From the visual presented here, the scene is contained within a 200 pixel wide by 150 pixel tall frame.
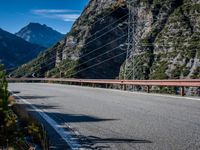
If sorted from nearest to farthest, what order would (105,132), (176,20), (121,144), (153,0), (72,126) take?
(121,144), (105,132), (72,126), (176,20), (153,0)

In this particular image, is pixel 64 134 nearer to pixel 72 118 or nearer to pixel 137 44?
pixel 72 118

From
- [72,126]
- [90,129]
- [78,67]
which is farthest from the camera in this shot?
[78,67]

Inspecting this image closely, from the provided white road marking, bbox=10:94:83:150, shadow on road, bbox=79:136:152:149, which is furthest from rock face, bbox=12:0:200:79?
shadow on road, bbox=79:136:152:149

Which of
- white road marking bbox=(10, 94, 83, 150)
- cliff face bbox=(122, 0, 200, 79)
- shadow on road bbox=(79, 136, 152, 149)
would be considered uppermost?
cliff face bbox=(122, 0, 200, 79)

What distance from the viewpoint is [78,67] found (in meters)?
104

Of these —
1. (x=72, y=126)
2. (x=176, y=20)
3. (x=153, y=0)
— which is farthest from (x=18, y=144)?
(x=153, y=0)

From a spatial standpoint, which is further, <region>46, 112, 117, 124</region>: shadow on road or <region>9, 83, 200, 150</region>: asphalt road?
<region>46, 112, 117, 124</region>: shadow on road

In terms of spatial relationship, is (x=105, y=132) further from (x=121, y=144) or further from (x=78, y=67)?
(x=78, y=67)

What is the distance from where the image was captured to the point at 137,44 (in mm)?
53094

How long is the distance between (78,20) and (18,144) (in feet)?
402

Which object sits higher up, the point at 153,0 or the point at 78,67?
the point at 153,0

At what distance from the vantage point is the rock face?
65.8m

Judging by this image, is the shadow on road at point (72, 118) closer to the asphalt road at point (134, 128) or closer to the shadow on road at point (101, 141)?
the asphalt road at point (134, 128)

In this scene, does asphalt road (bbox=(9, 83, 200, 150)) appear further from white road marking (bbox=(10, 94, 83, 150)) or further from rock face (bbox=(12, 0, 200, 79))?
rock face (bbox=(12, 0, 200, 79))
